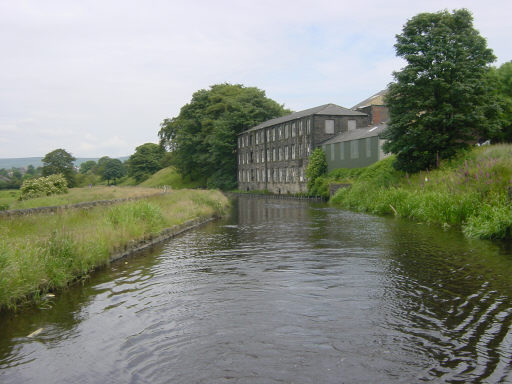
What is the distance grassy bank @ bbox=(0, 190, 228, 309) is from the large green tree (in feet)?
172

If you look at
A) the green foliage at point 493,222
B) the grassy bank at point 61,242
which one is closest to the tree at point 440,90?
the green foliage at point 493,222

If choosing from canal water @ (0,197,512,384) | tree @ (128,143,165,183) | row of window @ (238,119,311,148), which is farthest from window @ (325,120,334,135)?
tree @ (128,143,165,183)

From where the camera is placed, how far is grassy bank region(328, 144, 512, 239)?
14.7 m

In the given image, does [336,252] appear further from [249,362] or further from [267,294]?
[249,362]

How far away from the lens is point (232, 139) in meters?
72.1

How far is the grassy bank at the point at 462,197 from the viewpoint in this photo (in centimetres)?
1472

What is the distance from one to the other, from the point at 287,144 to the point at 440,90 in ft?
104

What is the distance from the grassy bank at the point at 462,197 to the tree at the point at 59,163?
65135mm

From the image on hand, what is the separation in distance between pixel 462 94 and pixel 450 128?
232 cm

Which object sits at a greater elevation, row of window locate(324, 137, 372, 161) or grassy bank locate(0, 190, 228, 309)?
row of window locate(324, 137, 372, 161)

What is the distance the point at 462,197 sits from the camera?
17438mm

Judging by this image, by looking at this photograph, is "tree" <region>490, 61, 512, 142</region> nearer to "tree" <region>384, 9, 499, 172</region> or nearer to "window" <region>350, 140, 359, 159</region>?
"tree" <region>384, 9, 499, 172</region>

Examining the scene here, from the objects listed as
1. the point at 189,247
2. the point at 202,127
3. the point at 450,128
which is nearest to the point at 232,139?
the point at 202,127

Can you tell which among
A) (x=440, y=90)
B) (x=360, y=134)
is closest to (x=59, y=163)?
(x=360, y=134)
